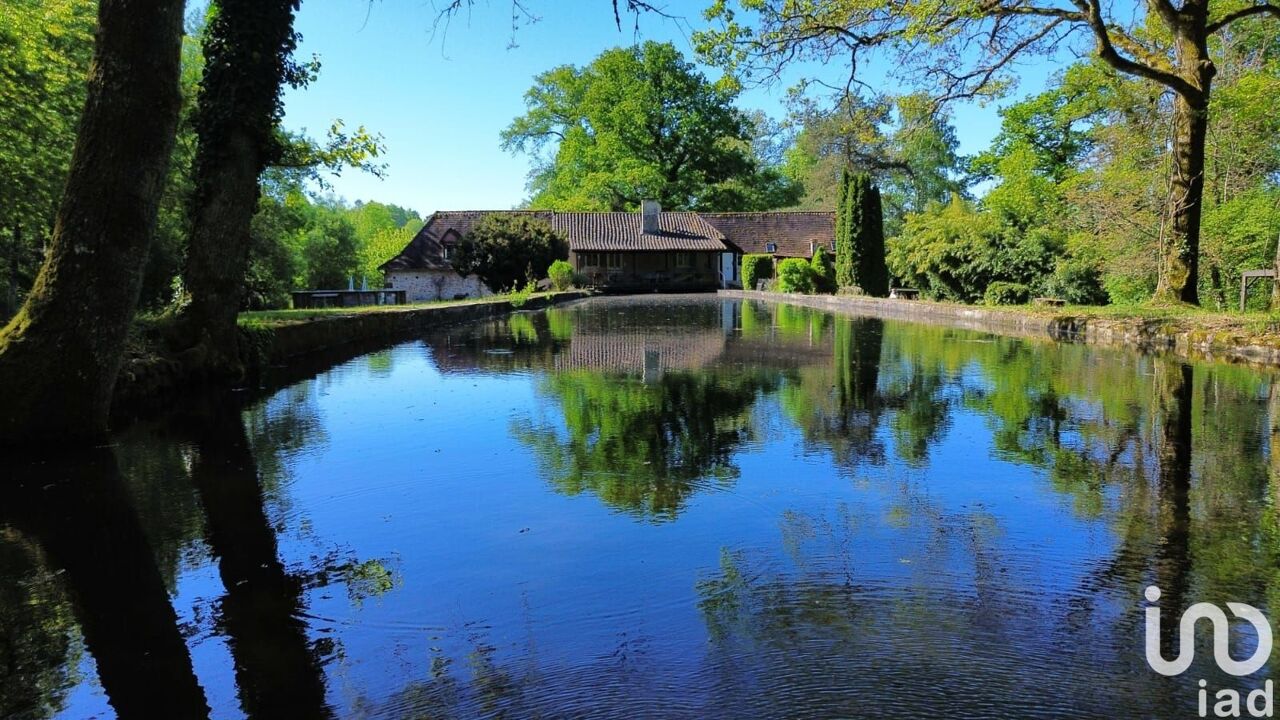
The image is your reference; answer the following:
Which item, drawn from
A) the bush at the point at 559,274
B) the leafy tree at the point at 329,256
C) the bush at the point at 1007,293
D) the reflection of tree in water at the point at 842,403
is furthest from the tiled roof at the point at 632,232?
the reflection of tree in water at the point at 842,403

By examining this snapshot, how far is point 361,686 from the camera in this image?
2.79m

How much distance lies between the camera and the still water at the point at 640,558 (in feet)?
9.19

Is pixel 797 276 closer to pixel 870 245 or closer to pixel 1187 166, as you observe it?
pixel 870 245

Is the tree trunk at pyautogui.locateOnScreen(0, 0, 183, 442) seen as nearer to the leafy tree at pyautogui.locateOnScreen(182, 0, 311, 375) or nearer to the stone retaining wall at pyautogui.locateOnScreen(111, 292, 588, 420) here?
the stone retaining wall at pyautogui.locateOnScreen(111, 292, 588, 420)

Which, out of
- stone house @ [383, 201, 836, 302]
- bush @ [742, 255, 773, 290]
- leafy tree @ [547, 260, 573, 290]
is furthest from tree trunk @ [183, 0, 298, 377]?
stone house @ [383, 201, 836, 302]

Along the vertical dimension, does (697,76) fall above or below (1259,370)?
above

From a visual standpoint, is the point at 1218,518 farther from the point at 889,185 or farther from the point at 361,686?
the point at 889,185

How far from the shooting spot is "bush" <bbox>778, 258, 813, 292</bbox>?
3959 centimetres

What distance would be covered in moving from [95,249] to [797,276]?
35211 millimetres

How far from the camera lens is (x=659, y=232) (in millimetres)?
55344

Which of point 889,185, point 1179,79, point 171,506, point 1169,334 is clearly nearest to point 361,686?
point 171,506

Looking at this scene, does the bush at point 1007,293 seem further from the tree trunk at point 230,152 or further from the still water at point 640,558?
the tree trunk at point 230,152

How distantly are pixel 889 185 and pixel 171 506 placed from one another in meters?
73.5

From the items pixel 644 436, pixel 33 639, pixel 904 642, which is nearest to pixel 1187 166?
pixel 644 436
